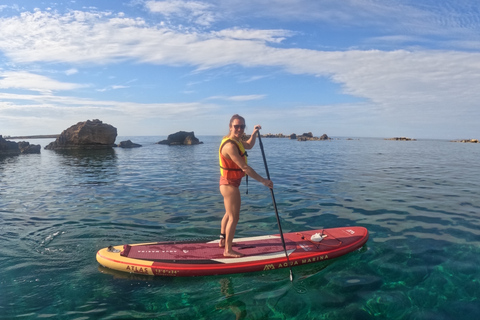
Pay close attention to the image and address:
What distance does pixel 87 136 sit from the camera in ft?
177

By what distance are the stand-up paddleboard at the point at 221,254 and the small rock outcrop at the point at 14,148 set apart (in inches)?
1930

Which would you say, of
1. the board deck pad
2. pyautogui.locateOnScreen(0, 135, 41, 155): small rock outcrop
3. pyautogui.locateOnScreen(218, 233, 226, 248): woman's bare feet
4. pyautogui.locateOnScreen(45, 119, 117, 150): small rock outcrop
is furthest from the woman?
pyautogui.locateOnScreen(45, 119, 117, 150): small rock outcrop

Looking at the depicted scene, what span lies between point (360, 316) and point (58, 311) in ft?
16.0

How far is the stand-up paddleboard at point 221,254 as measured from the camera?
20.2 feet

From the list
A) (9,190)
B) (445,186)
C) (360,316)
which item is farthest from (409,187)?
(9,190)

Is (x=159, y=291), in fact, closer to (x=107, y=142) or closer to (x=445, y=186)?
(x=445, y=186)

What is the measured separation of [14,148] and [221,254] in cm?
5154

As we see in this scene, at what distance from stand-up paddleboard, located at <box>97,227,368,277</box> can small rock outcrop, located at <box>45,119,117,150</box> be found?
53.5m

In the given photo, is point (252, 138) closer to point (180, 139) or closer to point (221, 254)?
point (221, 254)

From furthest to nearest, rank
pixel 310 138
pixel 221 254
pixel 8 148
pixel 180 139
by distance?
pixel 310 138, pixel 180 139, pixel 8 148, pixel 221 254

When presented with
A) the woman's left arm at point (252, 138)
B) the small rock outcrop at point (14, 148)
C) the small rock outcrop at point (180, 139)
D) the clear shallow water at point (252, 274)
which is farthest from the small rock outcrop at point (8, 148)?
the woman's left arm at point (252, 138)

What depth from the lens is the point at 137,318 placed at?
4750mm

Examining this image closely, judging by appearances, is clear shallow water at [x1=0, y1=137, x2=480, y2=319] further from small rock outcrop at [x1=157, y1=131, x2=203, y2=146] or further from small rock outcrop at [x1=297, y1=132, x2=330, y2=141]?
small rock outcrop at [x1=297, y1=132, x2=330, y2=141]

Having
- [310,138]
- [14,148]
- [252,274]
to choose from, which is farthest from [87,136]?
[310,138]
